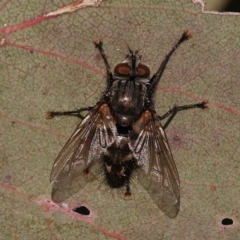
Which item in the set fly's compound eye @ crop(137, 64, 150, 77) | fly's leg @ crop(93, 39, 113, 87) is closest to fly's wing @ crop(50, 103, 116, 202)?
fly's leg @ crop(93, 39, 113, 87)

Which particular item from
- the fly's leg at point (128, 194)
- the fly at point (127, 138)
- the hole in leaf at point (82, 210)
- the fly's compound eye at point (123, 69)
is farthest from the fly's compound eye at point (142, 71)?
the hole in leaf at point (82, 210)

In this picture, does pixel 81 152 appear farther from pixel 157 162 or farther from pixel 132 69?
pixel 132 69

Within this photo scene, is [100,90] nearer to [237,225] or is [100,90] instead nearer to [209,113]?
[209,113]

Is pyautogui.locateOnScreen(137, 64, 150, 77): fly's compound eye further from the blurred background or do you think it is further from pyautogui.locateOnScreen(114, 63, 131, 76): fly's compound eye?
the blurred background

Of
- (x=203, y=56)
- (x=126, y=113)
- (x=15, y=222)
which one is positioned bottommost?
(x=15, y=222)

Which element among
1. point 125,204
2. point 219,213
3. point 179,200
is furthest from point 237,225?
point 125,204

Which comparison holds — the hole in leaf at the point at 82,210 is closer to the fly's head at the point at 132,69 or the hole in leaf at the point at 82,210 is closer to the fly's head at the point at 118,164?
the fly's head at the point at 118,164

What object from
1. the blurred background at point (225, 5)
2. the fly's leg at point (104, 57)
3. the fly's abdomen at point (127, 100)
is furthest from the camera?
the blurred background at point (225, 5)
